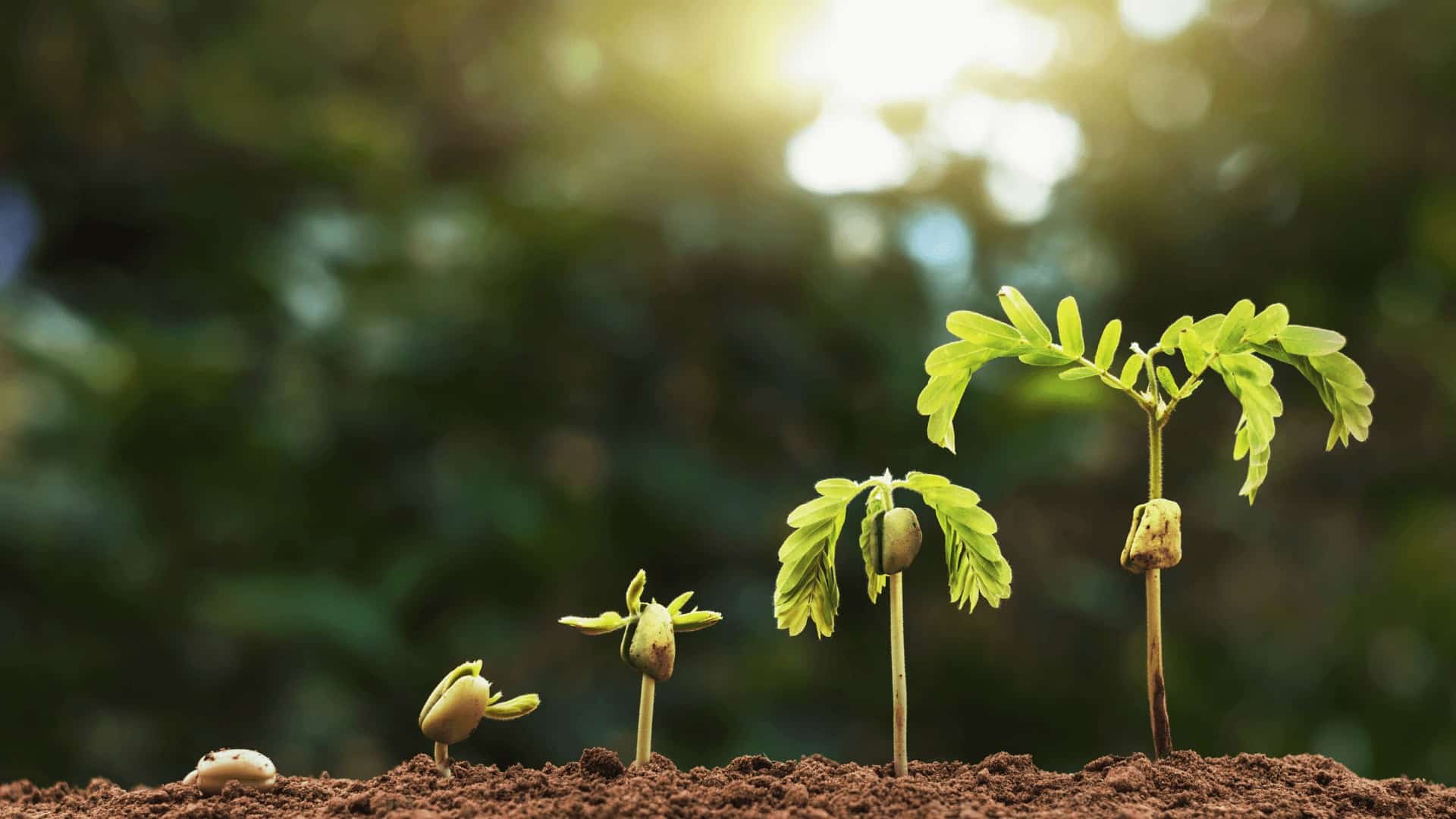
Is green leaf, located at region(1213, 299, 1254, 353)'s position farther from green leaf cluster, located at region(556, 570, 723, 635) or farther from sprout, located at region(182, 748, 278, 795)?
sprout, located at region(182, 748, 278, 795)

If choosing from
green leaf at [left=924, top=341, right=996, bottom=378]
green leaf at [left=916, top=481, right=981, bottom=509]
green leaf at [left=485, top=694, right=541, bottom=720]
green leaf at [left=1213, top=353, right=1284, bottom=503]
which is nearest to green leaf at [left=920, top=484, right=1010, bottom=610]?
green leaf at [left=916, top=481, right=981, bottom=509]

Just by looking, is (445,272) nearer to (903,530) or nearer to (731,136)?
(731,136)

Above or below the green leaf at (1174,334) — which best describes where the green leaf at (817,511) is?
below

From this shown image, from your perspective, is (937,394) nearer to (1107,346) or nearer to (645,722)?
(1107,346)

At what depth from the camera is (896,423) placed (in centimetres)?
254

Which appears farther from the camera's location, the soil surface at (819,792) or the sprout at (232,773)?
the sprout at (232,773)


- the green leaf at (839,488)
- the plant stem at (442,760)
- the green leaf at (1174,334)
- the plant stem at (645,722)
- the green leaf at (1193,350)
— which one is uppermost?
the green leaf at (1174,334)

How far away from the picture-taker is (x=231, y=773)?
978 mm

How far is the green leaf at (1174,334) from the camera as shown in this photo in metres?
0.89

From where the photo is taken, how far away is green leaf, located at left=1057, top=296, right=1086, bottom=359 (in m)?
0.90

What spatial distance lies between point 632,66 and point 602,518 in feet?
3.73

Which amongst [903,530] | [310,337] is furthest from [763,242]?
[903,530]

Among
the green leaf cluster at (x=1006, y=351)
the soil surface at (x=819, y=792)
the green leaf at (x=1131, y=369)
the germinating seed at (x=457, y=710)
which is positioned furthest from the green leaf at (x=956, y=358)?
the germinating seed at (x=457, y=710)

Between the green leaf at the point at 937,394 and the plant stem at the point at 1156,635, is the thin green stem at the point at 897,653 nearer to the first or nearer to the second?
the green leaf at the point at 937,394
